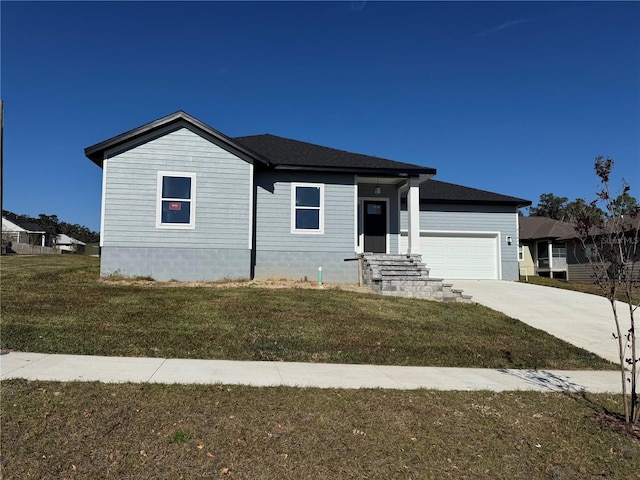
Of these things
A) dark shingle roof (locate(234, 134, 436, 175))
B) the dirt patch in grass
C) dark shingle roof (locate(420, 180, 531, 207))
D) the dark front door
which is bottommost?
the dirt patch in grass

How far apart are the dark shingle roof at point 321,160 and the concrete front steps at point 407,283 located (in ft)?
11.0

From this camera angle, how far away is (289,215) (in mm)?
14906

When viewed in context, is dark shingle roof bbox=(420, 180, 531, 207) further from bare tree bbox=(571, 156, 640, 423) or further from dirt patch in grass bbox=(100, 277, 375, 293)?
bare tree bbox=(571, 156, 640, 423)

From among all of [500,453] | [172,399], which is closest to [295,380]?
[172,399]

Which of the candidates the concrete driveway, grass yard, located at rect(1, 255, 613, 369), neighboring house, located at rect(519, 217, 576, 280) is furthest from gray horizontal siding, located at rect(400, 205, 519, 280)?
neighboring house, located at rect(519, 217, 576, 280)

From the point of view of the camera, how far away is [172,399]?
4555mm

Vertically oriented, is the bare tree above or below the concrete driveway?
above

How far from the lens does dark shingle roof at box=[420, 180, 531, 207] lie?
62.6 ft

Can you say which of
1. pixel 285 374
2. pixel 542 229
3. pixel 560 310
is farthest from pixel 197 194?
pixel 542 229

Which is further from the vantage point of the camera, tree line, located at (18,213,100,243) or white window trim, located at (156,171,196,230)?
tree line, located at (18,213,100,243)

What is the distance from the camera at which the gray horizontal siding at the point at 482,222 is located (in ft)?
62.9

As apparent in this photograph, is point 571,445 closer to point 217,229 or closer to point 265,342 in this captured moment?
point 265,342

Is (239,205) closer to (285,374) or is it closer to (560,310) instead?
(285,374)

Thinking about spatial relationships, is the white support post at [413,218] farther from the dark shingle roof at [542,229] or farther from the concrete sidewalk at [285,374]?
the dark shingle roof at [542,229]
